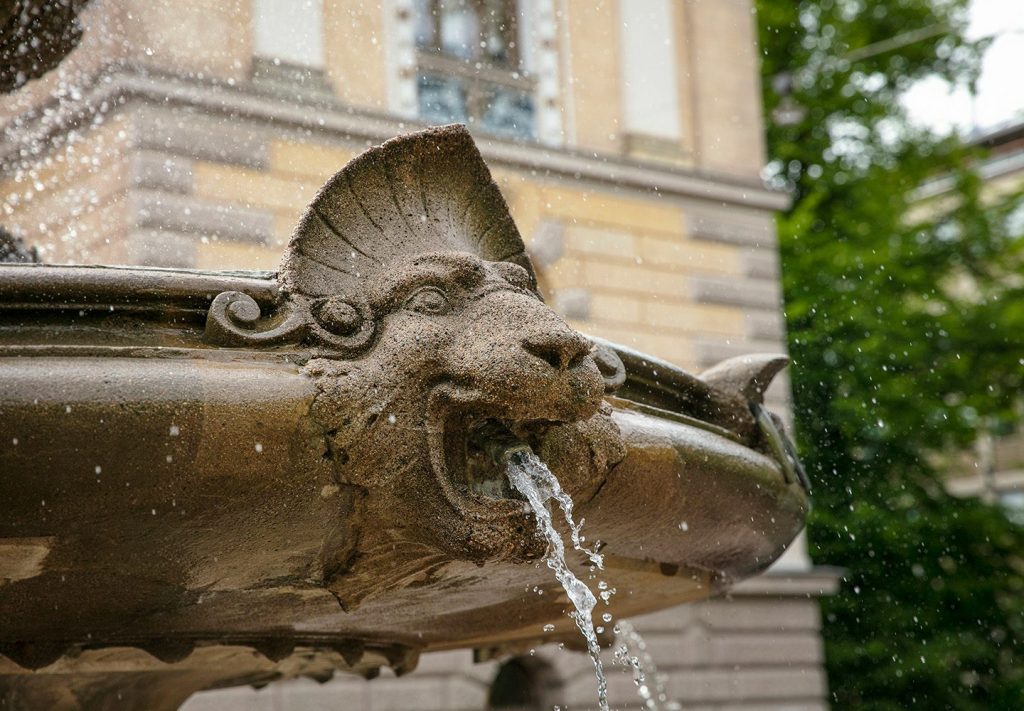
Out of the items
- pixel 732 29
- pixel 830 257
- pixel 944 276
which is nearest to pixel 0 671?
pixel 732 29

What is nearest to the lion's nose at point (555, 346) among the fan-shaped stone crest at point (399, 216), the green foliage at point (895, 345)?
the fan-shaped stone crest at point (399, 216)

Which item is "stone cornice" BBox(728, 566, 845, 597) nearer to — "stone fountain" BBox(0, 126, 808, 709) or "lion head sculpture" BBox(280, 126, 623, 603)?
"stone fountain" BBox(0, 126, 808, 709)

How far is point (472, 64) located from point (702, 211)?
11.7 feet

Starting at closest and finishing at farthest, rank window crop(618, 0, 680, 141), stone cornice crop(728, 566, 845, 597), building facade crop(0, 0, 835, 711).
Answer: building facade crop(0, 0, 835, 711), stone cornice crop(728, 566, 845, 597), window crop(618, 0, 680, 141)

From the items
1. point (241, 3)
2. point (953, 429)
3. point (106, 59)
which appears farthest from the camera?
point (953, 429)

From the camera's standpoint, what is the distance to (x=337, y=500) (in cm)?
226

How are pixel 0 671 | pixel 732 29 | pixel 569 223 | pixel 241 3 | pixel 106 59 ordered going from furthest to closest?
pixel 732 29, pixel 569 223, pixel 241 3, pixel 106 59, pixel 0 671

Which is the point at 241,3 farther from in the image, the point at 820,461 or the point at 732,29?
the point at 820,461

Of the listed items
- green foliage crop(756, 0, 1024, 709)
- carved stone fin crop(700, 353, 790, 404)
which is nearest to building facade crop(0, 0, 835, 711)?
green foliage crop(756, 0, 1024, 709)

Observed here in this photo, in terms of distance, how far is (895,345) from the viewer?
14.6m

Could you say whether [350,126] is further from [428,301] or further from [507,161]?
[428,301]

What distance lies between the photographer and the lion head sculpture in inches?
89.3

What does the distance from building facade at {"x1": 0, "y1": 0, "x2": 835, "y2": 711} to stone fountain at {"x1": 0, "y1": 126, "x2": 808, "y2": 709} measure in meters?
4.49

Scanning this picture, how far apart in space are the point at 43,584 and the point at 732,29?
37.8 feet
